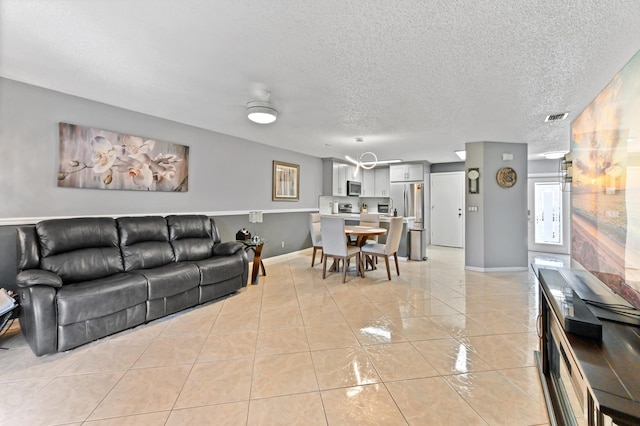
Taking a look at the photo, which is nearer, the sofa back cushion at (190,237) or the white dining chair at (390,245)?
the sofa back cushion at (190,237)

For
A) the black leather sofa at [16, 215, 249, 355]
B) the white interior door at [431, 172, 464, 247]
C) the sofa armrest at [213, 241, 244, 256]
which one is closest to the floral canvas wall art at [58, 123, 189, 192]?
the black leather sofa at [16, 215, 249, 355]

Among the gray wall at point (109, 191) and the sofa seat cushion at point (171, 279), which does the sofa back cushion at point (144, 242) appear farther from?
the gray wall at point (109, 191)

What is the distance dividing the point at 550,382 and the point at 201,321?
2877 mm

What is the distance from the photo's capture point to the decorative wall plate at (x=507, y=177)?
4824 mm

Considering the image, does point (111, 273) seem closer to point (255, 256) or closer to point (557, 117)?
point (255, 256)

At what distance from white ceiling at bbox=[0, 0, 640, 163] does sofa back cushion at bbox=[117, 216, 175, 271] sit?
4.64ft

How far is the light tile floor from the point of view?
1570mm

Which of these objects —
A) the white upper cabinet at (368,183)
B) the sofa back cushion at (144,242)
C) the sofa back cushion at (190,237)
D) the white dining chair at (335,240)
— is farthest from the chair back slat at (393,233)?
the white upper cabinet at (368,183)

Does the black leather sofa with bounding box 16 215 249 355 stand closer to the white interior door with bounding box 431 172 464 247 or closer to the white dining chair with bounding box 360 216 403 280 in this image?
the white dining chair with bounding box 360 216 403 280

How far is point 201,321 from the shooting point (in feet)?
9.20

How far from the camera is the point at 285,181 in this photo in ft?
19.5

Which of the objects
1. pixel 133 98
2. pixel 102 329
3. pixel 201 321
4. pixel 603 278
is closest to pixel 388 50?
pixel 603 278

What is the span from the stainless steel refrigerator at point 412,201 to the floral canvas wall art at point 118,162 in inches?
210

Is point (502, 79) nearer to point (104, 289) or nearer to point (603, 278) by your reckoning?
point (603, 278)
